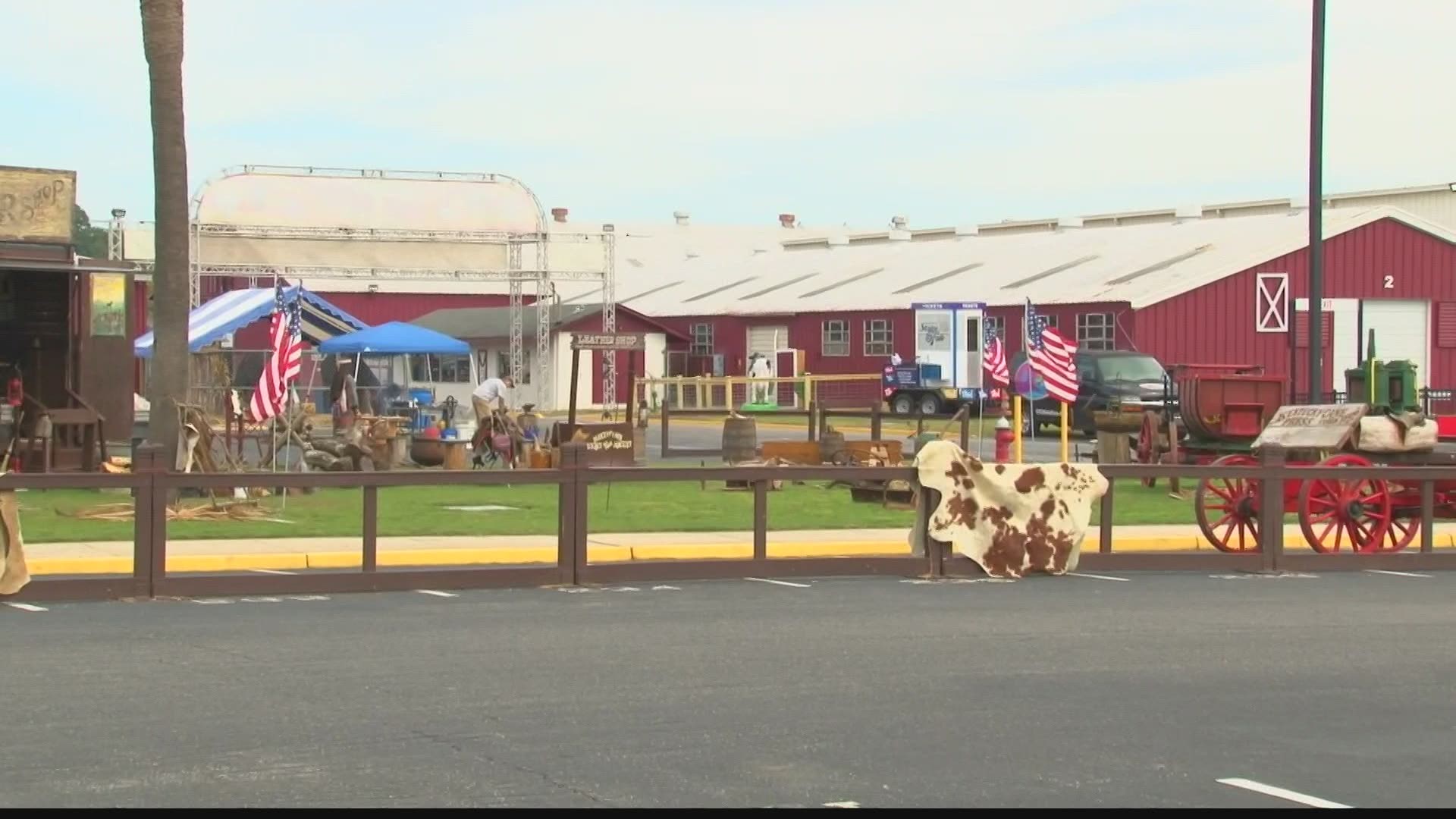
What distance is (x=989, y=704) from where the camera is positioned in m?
9.47

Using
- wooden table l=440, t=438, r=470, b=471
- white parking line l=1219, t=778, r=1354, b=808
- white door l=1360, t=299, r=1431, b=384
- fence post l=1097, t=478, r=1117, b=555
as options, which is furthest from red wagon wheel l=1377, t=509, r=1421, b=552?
white door l=1360, t=299, r=1431, b=384

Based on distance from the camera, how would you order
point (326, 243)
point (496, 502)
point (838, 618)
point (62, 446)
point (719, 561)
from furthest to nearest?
point (326, 243) → point (62, 446) → point (496, 502) → point (719, 561) → point (838, 618)

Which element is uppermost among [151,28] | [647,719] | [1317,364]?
[151,28]

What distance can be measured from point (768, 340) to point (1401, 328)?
19.4 m

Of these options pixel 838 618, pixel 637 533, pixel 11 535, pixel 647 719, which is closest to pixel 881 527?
pixel 637 533

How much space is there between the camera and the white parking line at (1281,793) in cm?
733

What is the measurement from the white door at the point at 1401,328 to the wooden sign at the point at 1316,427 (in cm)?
3563

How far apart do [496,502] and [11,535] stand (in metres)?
9.60

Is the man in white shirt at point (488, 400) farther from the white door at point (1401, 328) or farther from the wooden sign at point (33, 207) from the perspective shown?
the white door at point (1401, 328)

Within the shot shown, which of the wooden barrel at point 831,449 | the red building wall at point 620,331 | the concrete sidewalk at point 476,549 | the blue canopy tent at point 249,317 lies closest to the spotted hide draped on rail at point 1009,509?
the concrete sidewalk at point 476,549

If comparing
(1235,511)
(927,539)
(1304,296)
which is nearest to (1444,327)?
(1304,296)

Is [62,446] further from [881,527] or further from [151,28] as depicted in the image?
[881,527]

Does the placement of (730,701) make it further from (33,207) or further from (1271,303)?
(1271,303)

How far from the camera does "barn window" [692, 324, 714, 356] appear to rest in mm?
63875
